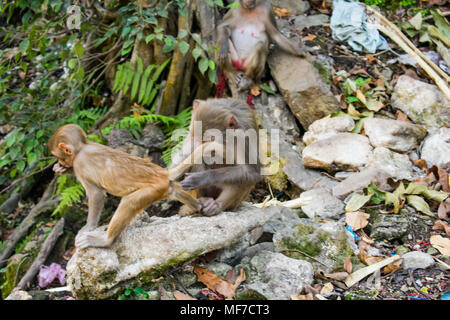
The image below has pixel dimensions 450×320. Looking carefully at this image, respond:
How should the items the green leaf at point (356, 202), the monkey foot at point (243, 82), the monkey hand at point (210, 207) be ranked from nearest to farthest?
1. the monkey hand at point (210, 207)
2. the green leaf at point (356, 202)
3. the monkey foot at point (243, 82)

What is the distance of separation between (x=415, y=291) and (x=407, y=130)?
2693mm

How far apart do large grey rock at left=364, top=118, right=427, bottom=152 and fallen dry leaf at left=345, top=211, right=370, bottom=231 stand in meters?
1.36

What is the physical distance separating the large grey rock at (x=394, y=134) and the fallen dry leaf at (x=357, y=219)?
1361 mm

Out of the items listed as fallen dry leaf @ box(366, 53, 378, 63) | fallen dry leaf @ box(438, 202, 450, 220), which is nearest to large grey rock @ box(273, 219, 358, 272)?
Result: fallen dry leaf @ box(438, 202, 450, 220)

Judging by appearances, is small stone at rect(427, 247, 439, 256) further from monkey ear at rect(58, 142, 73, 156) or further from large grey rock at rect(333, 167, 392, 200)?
monkey ear at rect(58, 142, 73, 156)

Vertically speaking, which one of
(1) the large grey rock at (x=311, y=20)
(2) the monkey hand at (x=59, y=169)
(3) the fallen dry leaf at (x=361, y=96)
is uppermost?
(2) the monkey hand at (x=59, y=169)

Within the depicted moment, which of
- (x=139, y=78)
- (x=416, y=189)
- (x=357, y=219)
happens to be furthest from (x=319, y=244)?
(x=139, y=78)

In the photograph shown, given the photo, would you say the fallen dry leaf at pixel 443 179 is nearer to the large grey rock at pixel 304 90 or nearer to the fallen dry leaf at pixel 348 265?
the large grey rock at pixel 304 90

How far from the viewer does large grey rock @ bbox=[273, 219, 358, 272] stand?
13.7 feet

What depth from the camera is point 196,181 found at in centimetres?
434

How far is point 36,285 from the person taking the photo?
536 cm

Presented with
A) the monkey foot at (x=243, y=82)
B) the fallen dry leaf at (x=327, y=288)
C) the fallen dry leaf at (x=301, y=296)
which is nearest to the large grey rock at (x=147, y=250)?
the fallen dry leaf at (x=301, y=296)

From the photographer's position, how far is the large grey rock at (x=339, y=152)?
5777mm

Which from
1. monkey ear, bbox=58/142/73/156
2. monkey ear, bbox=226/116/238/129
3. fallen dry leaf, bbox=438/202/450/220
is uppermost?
monkey ear, bbox=58/142/73/156
